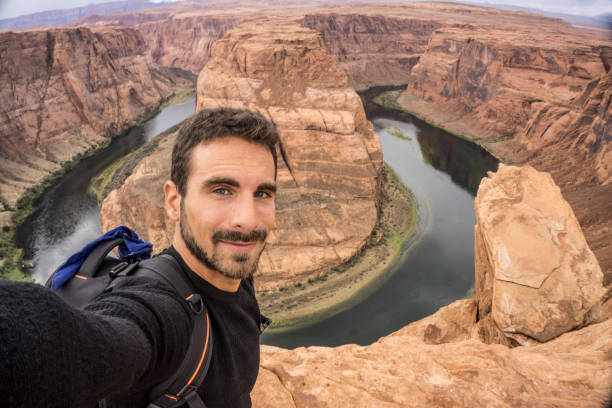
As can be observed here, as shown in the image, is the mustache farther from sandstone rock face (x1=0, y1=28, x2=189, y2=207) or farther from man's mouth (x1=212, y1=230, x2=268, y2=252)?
sandstone rock face (x1=0, y1=28, x2=189, y2=207)

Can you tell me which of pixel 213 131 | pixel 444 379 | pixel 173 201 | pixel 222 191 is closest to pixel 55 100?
pixel 173 201

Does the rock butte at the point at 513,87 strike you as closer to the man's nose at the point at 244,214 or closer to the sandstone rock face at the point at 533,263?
the sandstone rock face at the point at 533,263

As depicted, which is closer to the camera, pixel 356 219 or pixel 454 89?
pixel 356 219

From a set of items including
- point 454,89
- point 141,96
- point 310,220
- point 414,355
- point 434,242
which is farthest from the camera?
point 141,96

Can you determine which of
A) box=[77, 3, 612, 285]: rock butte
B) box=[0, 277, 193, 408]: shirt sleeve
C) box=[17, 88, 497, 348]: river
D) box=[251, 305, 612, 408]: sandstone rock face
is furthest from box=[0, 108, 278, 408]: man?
box=[77, 3, 612, 285]: rock butte

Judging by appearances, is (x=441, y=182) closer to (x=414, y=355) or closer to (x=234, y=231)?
(x=414, y=355)

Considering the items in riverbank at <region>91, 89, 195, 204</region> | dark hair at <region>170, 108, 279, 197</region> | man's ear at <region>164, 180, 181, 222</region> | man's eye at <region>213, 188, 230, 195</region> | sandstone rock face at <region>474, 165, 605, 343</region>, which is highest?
dark hair at <region>170, 108, 279, 197</region>

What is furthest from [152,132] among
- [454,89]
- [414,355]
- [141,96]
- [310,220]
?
[414,355]
